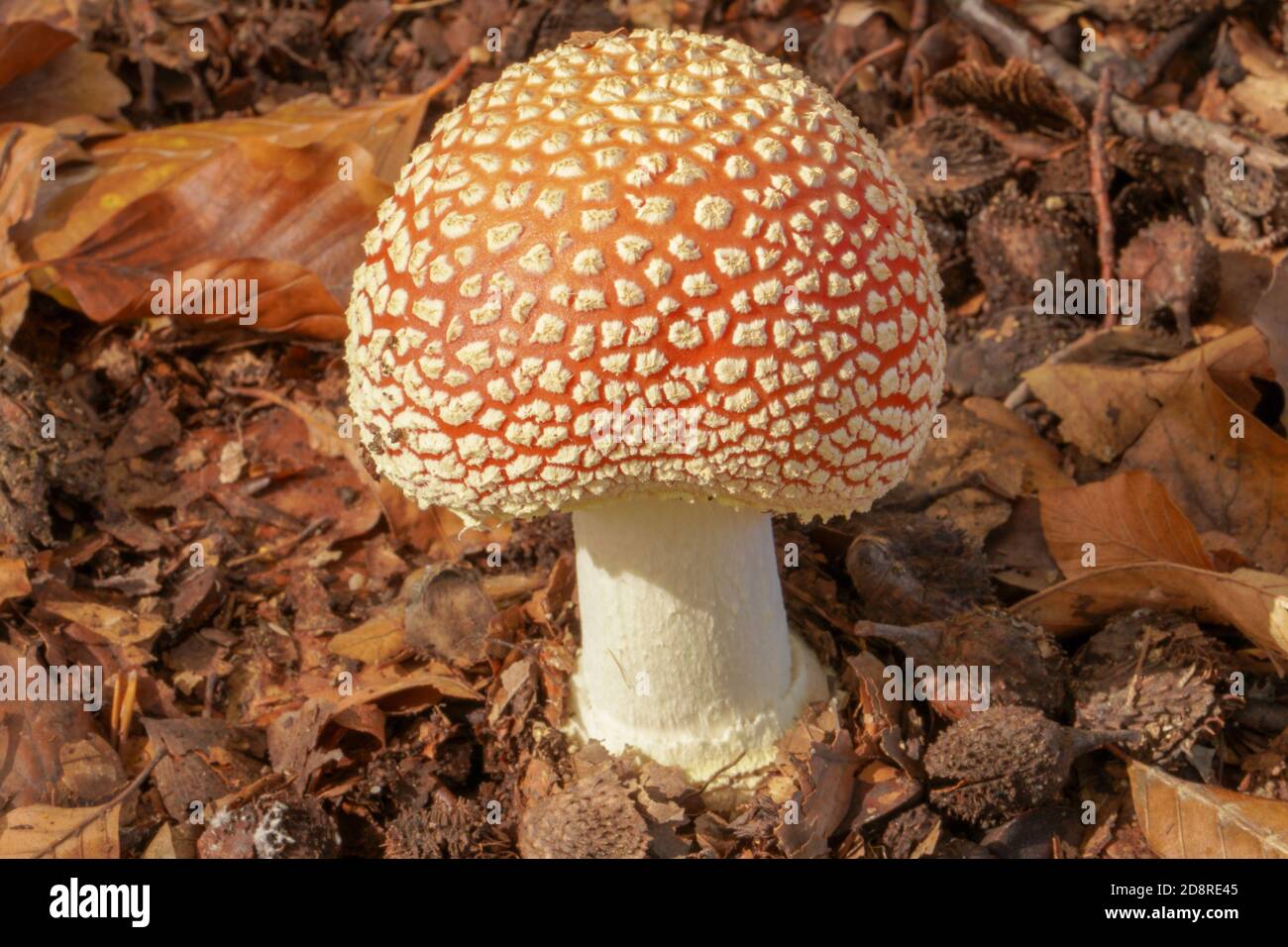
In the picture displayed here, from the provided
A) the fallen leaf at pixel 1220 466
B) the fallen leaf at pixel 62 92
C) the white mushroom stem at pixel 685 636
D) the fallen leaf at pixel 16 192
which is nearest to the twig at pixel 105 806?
the white mushroom stem at pixel 685 636

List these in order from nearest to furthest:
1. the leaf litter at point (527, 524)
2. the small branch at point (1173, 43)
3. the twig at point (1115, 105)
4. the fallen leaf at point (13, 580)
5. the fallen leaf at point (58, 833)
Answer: the fallen leaf at point (58, 833)
the leaf litter at point (527, 524)
the fallen leaf at point (13, 580)
the twig at point (1115, 105)
the small branch at point (1173, 43)

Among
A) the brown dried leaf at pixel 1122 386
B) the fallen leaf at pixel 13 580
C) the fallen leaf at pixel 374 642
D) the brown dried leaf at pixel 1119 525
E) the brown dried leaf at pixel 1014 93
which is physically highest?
the brown dried leaf at pixel 1014 93

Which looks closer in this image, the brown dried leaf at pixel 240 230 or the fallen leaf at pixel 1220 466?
the fallen leaf at pixel 1220 466

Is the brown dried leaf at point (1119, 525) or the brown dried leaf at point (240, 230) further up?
the brown dried leaf at point (240, 230)

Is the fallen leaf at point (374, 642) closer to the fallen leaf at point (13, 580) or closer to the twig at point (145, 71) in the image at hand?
the fallen leaf at point (13, 580)

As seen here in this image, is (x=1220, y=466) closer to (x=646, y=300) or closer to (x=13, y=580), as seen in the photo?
(x=646, y=300)

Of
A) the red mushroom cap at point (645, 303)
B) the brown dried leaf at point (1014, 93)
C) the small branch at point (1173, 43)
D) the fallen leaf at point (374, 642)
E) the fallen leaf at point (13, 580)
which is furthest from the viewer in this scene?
the small branch at point (1173, 43)

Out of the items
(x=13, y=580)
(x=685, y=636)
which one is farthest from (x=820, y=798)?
(x=13, y=580)
